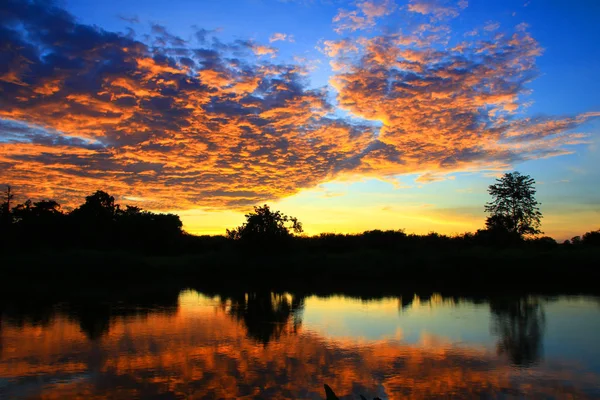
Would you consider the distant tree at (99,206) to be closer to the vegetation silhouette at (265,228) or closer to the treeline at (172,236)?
the treeline at (172,236)

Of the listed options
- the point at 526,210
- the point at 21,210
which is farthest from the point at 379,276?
the point at 21,210

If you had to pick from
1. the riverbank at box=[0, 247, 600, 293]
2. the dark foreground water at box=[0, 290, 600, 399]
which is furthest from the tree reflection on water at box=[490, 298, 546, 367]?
the riverbank at box=[0, 247, 600, 293]

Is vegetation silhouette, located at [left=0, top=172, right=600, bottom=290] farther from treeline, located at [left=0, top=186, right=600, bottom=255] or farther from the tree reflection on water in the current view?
the tree reflection on water

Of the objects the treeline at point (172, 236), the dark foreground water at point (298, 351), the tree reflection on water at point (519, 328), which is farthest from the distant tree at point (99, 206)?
the tree reflection on water at point (519, 328)

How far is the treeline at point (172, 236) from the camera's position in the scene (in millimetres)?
38562

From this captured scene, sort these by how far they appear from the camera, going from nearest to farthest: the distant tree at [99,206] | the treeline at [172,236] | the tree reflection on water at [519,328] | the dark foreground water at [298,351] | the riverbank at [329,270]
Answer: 1. the dark foreground water at [298,351]
2. the tree reflection on water at [519,328]
3. the riverbank at [329,270]
4. the treeline at [172,236]
5. the distant tree at [99,206]

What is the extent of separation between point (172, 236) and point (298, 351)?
144 ft

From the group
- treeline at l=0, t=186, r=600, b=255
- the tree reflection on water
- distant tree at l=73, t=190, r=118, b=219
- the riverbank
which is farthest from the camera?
distant tree at l=73, t=190, r=118, b=219

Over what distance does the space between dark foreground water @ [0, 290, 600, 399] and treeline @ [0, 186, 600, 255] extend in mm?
18812

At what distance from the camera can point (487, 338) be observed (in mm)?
12953

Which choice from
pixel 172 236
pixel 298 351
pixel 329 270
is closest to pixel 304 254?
pixel 329 270

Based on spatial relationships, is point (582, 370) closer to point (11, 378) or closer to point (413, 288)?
point (11, 378)

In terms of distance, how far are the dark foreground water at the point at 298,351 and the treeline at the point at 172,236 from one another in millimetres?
18812

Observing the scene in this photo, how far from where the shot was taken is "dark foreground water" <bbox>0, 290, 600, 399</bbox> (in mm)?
8398
